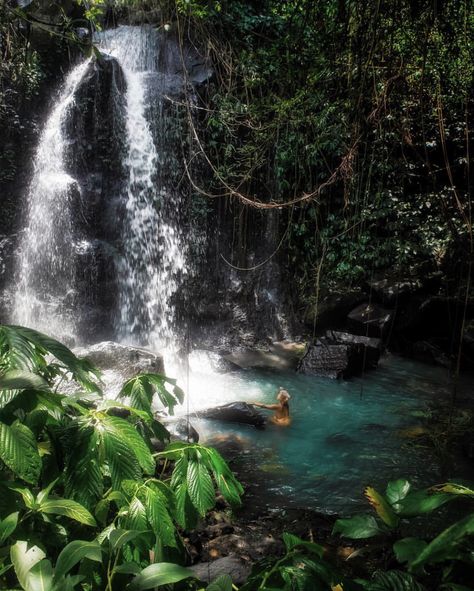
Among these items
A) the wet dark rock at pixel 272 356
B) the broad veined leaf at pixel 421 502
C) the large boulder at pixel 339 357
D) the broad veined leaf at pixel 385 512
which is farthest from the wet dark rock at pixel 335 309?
the broad veined leaf at pixel 421 502

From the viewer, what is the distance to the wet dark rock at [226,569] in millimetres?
2248

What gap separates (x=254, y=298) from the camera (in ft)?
33.6

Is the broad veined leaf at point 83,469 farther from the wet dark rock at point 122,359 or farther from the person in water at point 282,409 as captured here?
the wet dark rock at point 122,359

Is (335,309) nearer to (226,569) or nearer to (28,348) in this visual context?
(226,569)

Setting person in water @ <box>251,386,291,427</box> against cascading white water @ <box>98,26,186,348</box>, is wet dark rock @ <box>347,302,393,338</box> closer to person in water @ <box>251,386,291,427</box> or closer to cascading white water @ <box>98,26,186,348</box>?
person in water @ <box>251,386,291,427</box>

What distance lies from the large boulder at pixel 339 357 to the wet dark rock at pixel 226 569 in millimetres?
5179

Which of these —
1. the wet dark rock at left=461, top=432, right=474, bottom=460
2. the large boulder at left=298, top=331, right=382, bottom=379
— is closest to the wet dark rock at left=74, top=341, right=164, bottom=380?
the large boulder at left=298, top=331, right=382, bottom=379

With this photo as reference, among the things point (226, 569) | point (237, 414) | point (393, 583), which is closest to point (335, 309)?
point (237, 414)

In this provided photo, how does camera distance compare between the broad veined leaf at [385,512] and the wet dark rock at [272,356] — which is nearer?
the broad veined leaf at [385,512]

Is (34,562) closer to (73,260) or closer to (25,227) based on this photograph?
(73,260)

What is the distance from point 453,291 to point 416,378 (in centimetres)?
247

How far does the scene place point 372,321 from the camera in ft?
28.1

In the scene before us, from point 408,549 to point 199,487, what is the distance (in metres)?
0.60

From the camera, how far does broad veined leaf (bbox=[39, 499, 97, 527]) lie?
1.15 metres
